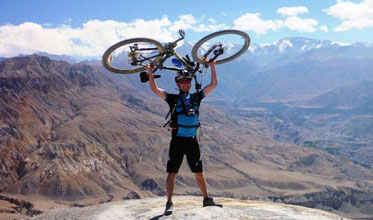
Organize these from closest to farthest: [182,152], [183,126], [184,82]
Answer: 1. [183,126]
2. [182,152]
3. [184,82]

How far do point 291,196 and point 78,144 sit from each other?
257ft

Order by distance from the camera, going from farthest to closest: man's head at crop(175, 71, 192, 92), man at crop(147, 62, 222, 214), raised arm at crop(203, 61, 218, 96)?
1. raised arm at crop(203, 61, 218, 96)
2. man's head at crop(175, 71, 192, 92)
3. man at crop(147, 62, 222, 214)

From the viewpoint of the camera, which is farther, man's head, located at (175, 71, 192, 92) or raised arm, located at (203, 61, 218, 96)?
raised arm, located at (203, 61, 218, 96)

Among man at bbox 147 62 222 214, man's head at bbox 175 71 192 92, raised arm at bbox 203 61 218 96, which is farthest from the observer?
raised arm at bbox 203 61 218 96

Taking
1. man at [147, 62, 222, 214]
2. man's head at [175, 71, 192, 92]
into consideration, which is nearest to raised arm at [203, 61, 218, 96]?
man at [147, 62, 222, 214]

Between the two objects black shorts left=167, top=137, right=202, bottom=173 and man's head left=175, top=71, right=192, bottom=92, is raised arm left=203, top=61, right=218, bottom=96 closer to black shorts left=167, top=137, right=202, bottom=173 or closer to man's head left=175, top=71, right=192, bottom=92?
man's head left=175, top=71, right=192, bottom=92

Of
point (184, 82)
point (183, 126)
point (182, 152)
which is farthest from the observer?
point (184, 82)

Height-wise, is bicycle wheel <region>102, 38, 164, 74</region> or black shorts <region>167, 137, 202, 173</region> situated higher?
bicycle wheel <region>102, 38, 164, 74</region>

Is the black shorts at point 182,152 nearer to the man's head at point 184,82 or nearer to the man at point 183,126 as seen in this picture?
the man at point 183,126

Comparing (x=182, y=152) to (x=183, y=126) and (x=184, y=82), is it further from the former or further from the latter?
(x=184, y=82)

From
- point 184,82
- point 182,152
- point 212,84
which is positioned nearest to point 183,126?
point 182,152

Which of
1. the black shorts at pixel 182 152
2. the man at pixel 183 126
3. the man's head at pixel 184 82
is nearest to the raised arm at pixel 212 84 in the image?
the man at pixel 183 126

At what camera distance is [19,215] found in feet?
308

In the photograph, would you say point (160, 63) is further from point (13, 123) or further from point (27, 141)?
point (13, 123)
